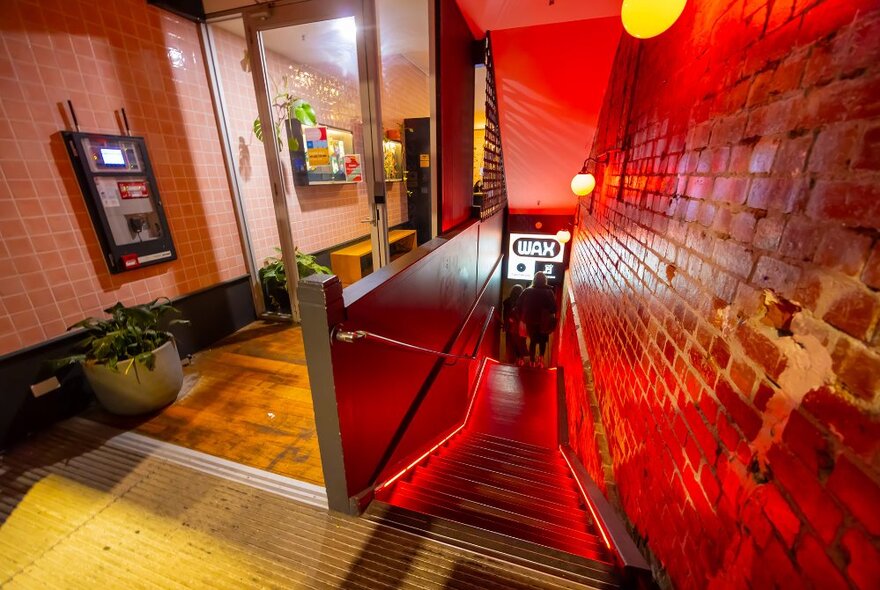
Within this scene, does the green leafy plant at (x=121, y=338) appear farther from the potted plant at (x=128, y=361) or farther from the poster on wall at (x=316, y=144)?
the poster on wall at (x=316, y=144)

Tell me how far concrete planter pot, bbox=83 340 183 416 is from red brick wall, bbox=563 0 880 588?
9.96 feet

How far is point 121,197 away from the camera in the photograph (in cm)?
264

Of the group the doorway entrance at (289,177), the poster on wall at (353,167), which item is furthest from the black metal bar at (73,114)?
the poster on wall at (353,167)

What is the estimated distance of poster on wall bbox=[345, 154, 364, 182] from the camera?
4.81 meters

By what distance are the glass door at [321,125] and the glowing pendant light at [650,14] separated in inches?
80.3

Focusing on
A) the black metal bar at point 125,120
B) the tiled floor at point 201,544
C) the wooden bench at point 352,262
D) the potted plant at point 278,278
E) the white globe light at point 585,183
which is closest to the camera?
the tiled floor at point 201,544

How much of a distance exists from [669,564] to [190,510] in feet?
6.49

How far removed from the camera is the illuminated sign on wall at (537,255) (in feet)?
22.9

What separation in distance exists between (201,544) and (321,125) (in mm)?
4315

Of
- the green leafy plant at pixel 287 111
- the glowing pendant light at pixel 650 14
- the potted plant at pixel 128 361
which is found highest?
the green leafy plant at pixel 287 111

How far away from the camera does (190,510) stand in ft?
5.16

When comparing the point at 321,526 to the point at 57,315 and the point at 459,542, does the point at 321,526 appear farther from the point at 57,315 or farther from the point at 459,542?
the point at 57,315

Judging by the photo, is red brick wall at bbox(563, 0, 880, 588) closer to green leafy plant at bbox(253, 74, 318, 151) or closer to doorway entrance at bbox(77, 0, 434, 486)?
doorway entrance at bbox(77, 0, 434, 486)

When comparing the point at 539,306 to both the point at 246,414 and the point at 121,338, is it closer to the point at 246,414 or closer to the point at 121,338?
the point at 246,414
